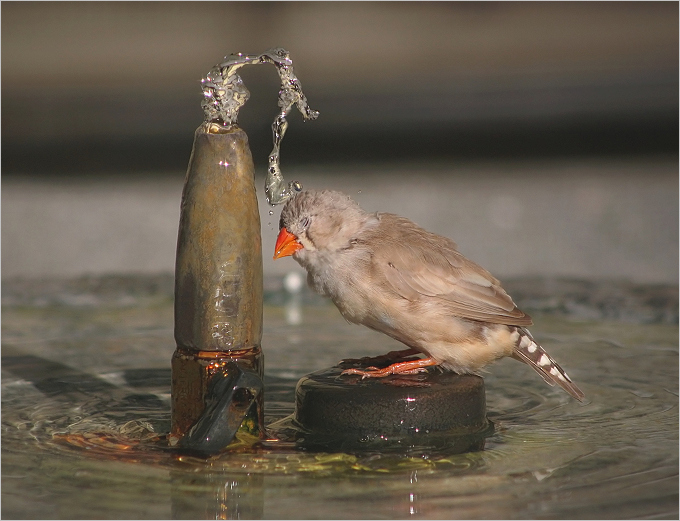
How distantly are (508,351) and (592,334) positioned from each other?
1563mm

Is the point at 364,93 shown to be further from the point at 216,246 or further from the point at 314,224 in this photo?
the point at 216,246

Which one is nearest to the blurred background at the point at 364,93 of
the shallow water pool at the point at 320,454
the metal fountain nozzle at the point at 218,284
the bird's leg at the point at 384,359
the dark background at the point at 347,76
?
the dark background at the point at 347,76

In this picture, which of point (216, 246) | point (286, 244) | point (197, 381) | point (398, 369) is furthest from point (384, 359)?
point (216, 246)

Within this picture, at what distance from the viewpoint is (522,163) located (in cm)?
990

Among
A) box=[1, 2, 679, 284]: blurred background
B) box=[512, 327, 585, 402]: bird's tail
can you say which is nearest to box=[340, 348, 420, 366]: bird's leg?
box=[512, 327, 585, 402]: bird's tail

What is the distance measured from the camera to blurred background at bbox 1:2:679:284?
9.85m

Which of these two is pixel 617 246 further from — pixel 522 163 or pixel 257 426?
pixel 257 426

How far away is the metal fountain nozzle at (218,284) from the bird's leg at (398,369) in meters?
0.52

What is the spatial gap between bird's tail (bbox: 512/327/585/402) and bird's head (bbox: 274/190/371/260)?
0.92 m

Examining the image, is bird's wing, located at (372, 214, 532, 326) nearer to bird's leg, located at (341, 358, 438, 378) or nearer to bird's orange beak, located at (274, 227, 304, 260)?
bird's leg, located at (341, 358, 438, 378)

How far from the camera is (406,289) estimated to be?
4336 mm

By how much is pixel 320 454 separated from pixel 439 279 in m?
1.02

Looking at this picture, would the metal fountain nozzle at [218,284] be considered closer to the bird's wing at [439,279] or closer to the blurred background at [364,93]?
the bird's wing at [439,279]

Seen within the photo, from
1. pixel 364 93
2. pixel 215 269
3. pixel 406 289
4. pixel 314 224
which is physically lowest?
pixel 406 289
